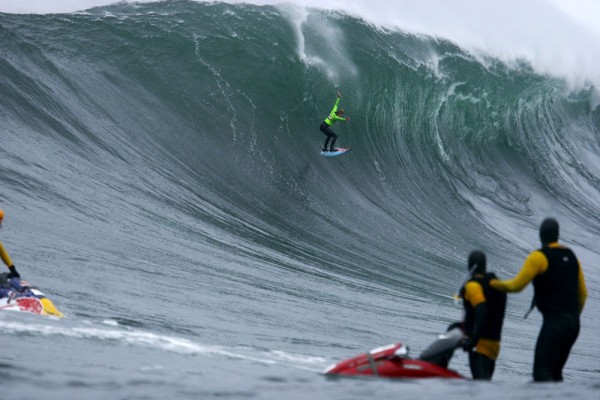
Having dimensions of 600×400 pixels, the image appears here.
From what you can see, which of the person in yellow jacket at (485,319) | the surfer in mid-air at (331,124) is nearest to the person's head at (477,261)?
the person in yellow jacket at (485,319)

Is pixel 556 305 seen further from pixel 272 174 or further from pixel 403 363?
pixel 272 174

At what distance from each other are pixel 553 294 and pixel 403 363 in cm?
106

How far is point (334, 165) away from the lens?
2069 centimetres

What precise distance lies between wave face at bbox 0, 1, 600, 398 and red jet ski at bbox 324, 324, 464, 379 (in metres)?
0.42

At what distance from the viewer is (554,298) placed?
592 cm

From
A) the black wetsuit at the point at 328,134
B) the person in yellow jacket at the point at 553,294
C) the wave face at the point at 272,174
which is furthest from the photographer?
the black wetsuit at the point at 328,134

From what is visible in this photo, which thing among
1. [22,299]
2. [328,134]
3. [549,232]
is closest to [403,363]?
[549,232]

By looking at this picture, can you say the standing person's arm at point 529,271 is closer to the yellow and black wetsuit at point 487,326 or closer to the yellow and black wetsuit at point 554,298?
the yellow and black wetsuit at point 554,298

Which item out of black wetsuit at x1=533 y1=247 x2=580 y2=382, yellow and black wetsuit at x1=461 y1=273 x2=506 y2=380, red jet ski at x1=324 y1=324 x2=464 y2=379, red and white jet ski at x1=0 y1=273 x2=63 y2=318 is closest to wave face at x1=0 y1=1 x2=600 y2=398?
red and white jet ski at x1=0 y1=273 x2=63 y2=318

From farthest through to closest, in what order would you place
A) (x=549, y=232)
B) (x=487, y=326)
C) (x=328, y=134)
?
1. (x=328, y=134)
2. (x=487, y=326)
3. (x=549, y=232)

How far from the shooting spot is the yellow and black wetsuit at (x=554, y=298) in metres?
5.88

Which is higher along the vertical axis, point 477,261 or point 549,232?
point 549,232

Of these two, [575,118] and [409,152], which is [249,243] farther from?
[575,118]

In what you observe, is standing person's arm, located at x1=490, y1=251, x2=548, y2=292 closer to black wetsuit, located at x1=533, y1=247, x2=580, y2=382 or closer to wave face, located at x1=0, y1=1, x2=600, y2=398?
black wetsuit, located at x1=533, y1=247, x2=580, y2=382
